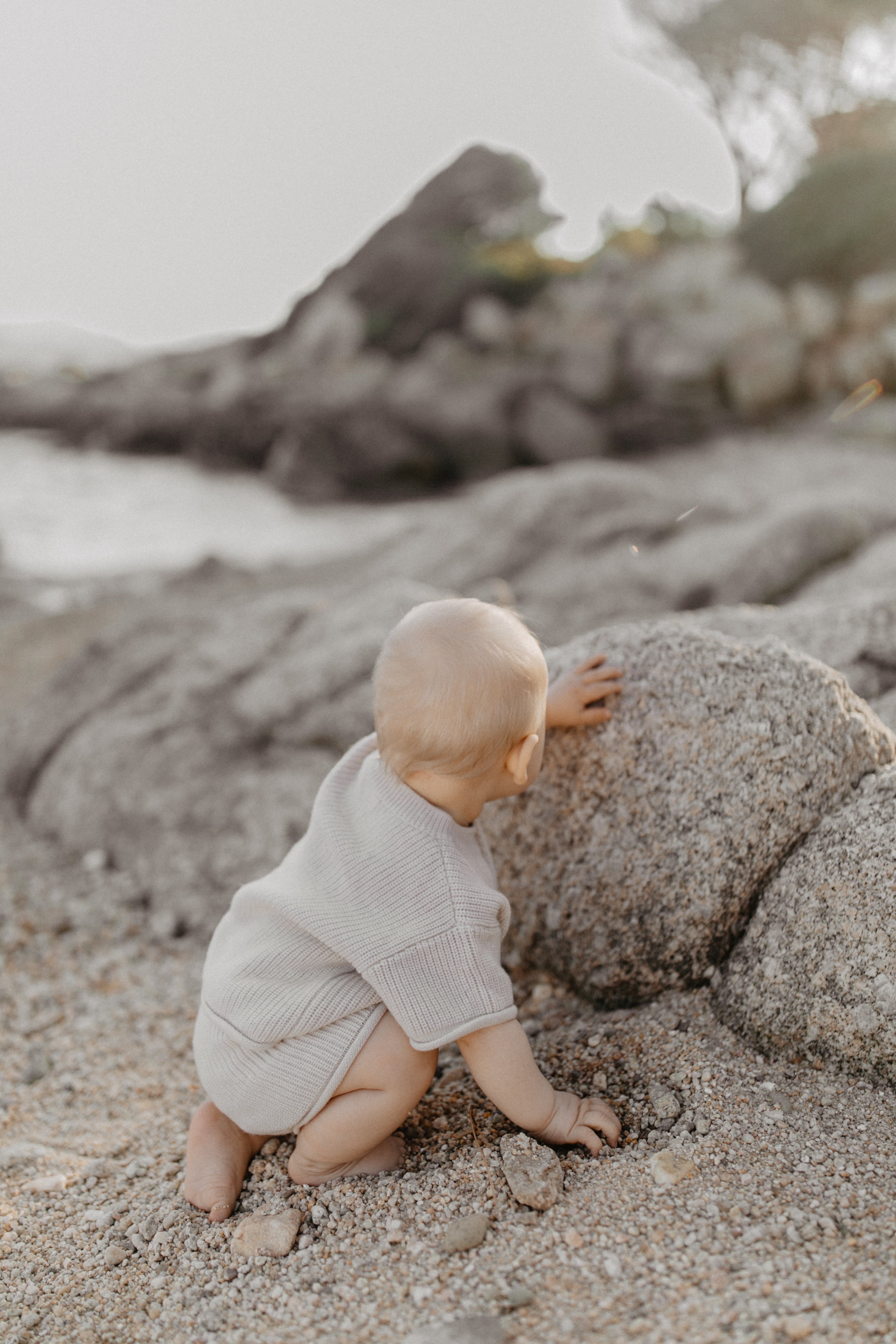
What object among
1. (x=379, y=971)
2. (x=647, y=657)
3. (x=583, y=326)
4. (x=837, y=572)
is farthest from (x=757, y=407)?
(x=379, y=971)

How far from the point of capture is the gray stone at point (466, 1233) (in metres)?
1.71

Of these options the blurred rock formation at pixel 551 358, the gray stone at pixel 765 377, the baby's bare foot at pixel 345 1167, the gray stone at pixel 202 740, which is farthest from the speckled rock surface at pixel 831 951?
the gray stone at pixel 765 377

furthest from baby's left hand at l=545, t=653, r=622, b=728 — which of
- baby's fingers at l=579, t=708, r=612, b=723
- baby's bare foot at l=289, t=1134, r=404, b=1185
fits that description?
baby's bare foot at l=289, t=1134, r=404, b=1185

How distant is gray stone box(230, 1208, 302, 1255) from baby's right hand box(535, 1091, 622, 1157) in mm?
510

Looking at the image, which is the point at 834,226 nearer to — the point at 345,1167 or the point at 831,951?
the point at 831,951

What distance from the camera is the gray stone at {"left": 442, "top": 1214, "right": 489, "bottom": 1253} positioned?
1709mm

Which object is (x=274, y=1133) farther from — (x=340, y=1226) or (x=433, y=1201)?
(x=433, y=1201)

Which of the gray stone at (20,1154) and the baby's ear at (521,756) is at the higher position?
the baby's ear at (521,756)

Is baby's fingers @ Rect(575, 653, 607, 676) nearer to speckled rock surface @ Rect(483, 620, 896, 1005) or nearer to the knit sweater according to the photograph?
speckled rock surface @ Rect(483, 620, 896, 1005)

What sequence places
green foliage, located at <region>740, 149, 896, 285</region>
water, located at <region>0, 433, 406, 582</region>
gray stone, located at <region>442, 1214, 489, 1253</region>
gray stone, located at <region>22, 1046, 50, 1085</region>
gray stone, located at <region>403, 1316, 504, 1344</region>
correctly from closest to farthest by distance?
gray stone, located at <region>403, 1316, 504, 1344</region>
gray stone, located at <region>442, 1214, 489, 1253</region>
gray stone, located at <region>22, 1046, 50, 1085</region>
water, located at <region>0, 433, 406, 582</region>
green foliage, located at <region>740, 149, 896, 285</region>

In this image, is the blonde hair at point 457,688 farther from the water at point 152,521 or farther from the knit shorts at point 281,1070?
the water at point 152,521

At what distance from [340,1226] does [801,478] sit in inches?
361

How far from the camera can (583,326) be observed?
1538 cm

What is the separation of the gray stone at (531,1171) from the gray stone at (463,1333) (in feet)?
0.81
